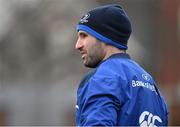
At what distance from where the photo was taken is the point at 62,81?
2177 centimetres

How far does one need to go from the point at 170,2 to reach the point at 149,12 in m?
0.94

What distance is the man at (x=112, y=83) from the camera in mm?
5051

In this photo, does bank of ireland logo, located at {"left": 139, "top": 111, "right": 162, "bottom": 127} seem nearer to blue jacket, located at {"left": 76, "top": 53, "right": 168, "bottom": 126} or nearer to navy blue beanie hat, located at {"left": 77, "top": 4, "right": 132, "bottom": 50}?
blue jacket, located at {"left": 76, "top": 53, "right": 168, "bottom": 126}

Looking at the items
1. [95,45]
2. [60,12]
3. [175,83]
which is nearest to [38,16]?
[60,12]

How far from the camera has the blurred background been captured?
21.3 m

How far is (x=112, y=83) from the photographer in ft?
16.7

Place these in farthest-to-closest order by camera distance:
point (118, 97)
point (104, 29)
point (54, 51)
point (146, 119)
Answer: point (54, 51) → point (104, 29) → point (146, 119) → point (118, 97)

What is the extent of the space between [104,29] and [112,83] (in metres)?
0.43

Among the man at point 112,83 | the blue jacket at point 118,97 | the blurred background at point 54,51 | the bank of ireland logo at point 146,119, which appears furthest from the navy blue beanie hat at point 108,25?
the blurred background at point 54,51

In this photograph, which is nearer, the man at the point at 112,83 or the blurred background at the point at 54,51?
the man at the point at 112,83

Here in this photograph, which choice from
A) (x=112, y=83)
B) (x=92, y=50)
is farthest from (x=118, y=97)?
(x=92, y=50)

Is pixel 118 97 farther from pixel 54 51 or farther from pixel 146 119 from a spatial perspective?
pixel 54 51

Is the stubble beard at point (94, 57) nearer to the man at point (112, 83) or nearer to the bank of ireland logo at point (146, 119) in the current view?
the man at point (112, 83)

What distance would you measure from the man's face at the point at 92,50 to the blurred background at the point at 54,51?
15428 millimetres
